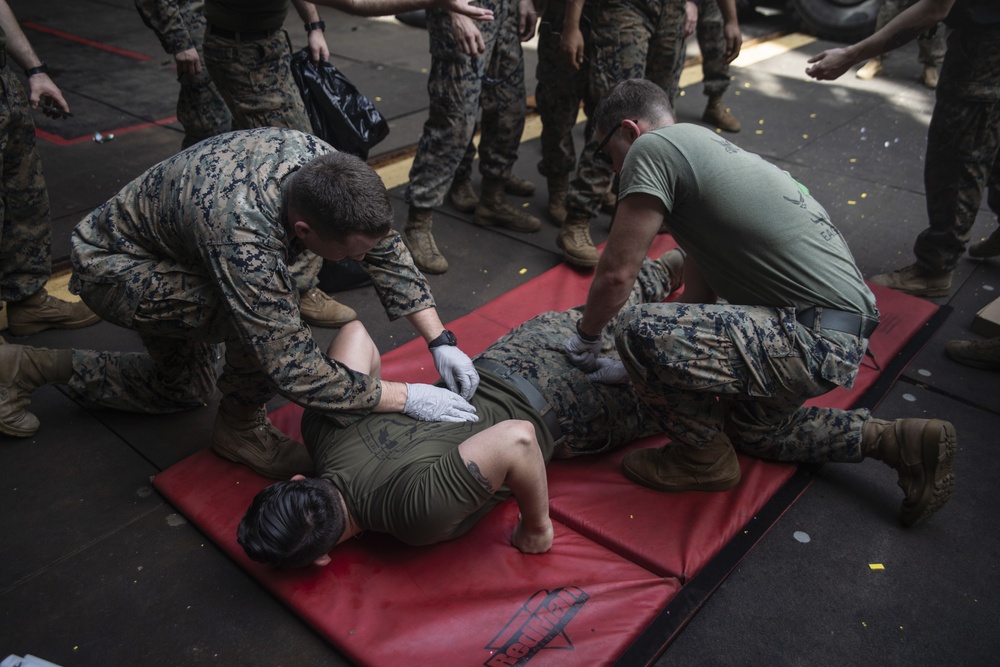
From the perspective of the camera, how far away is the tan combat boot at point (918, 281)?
11.8ft

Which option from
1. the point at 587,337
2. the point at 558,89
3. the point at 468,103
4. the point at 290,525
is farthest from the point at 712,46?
the point at 290,525

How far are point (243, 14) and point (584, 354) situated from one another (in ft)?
6.55

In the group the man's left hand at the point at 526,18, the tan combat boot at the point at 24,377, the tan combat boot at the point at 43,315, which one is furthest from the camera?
the man's left hand at the point at 526,18

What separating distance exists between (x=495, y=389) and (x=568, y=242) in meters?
1.60

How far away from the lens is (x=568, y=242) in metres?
3.82

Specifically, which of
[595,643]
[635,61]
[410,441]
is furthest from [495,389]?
[635,61]

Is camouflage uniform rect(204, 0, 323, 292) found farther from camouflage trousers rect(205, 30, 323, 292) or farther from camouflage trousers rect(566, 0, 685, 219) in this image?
camouflage trousers rect(566, 0, 685, 219)

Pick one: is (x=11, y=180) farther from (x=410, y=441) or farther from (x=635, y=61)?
(x=635, y=61)

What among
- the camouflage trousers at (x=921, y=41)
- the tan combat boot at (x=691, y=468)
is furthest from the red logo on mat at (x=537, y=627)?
the camouflage trousers at (x=921, y=41)

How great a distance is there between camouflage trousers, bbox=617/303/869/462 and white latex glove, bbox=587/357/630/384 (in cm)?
14

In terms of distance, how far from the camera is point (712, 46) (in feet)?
18.2

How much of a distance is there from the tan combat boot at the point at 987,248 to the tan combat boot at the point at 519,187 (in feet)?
7.87

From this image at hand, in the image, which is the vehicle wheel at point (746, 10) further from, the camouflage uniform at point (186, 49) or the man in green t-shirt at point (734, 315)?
the man in green t-shirt at point (734, 315)

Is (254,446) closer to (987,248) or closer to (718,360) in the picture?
(718,360)
